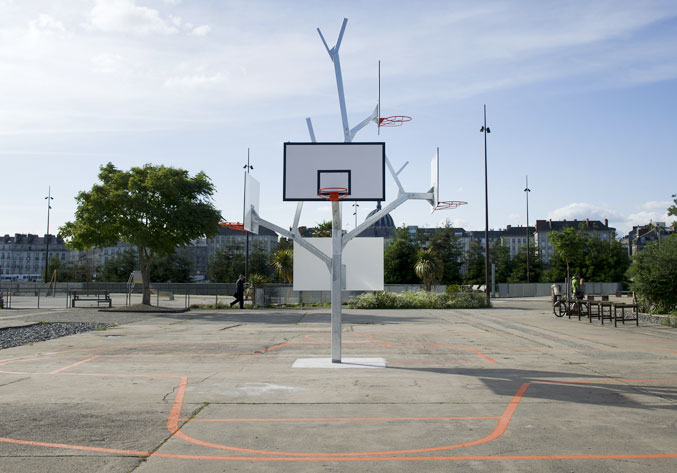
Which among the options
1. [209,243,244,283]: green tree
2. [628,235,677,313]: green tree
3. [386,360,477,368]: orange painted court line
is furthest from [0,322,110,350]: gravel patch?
[209,243,244,283]: green tree

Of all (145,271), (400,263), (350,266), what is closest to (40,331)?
(350,266)

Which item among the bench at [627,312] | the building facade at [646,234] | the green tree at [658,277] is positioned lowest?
the bench at [627,312]

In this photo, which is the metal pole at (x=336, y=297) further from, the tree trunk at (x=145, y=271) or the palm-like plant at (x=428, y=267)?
the palm-like plant at (x=428, y=267)

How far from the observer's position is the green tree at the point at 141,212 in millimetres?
28766

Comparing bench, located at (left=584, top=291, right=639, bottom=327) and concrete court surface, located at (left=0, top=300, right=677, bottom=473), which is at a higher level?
bench, located at (left=584, top=291, right=639, bottom=327)

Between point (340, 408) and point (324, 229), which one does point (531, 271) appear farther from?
point (340, 408)

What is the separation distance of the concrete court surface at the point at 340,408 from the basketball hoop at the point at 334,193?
3.41 m

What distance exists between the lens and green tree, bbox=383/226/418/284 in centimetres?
5822

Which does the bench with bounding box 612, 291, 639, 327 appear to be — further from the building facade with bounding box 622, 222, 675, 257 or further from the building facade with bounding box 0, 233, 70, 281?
the building facade with bounding box 0, 233, 70, 281

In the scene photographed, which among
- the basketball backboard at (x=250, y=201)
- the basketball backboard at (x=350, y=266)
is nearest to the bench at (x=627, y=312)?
the basketball backboard at (x=350, y=266)

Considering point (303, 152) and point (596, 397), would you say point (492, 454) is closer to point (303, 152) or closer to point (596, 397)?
point (596, 397)

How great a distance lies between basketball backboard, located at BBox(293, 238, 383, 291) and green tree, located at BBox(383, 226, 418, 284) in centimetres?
4528

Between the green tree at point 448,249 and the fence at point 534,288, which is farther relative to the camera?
the green tree at point 448,249

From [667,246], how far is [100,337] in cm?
2159
